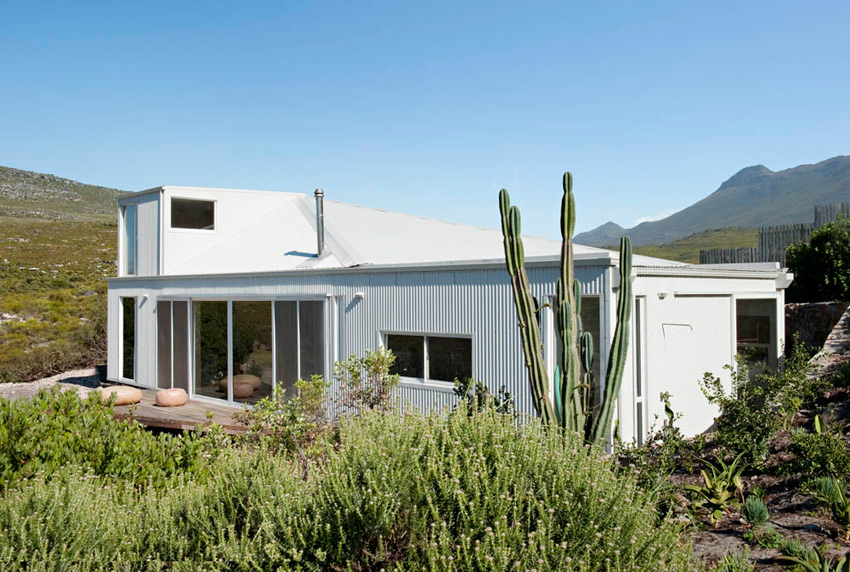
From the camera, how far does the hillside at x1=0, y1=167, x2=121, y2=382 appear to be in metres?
21.7

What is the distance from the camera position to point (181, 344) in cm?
1363

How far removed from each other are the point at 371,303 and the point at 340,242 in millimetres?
2837

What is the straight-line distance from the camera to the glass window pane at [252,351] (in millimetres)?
11797

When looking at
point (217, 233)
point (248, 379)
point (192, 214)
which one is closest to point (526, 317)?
point (248, 379)

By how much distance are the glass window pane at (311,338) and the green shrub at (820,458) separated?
7142mm

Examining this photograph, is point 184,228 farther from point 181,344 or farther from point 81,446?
point 81,446

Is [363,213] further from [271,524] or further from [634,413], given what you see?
[271,524]

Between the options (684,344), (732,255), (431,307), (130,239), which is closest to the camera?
(684,344)

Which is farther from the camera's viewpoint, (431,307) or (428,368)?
(428,368)

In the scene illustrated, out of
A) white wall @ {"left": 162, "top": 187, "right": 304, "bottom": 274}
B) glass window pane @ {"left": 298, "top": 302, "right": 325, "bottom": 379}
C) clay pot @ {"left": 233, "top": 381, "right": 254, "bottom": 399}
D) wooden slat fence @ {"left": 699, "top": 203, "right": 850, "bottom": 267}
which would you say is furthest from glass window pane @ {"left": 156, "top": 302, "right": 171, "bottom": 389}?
wooden slat fence @ {"left": 699, "top": 203, "right": 850, "bottom": 267}

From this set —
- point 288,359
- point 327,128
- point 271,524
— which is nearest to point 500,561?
point 271,524

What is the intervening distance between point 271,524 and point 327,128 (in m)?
19.2

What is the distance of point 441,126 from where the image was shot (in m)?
20.3

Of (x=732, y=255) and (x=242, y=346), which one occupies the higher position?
(x=732, y=255)
